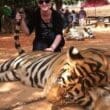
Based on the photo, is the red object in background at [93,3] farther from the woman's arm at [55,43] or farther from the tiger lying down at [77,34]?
the woman's arm at [55,43]

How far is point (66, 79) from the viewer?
16.8ft

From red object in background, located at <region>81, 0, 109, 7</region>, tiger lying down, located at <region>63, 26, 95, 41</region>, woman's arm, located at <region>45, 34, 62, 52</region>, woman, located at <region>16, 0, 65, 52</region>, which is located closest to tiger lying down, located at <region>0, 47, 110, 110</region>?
woman's arm, located at <region>45, 34, 62, 52</region>

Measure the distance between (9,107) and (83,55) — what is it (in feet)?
4.21

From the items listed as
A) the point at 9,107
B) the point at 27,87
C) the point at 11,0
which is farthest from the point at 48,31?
the point at 11,0

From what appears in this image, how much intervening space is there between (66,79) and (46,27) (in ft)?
9.12

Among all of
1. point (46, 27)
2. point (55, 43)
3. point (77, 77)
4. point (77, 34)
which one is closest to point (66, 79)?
point (77, 77)

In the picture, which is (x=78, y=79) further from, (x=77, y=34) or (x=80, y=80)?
(x=77, y=34)

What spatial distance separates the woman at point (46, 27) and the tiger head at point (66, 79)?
2.35m

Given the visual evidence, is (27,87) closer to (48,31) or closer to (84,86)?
(48,31)

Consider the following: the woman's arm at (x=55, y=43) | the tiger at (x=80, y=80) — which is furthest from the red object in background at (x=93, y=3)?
the tiger at (x=80, y=80)

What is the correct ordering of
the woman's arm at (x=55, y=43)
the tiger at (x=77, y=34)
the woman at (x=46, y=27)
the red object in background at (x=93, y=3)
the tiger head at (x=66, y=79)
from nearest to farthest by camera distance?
the tiger head at (x=66, y=79)
the woman's arm at (x=55, y=43)
the woman at (x=46, y=27)
the tiger at (x=77, y=34)
the red object in background at (x=93, y=3)

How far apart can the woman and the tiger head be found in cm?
235

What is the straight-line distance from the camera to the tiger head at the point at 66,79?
5023 mm

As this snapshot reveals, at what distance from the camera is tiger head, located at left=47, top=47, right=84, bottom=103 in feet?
16.5
